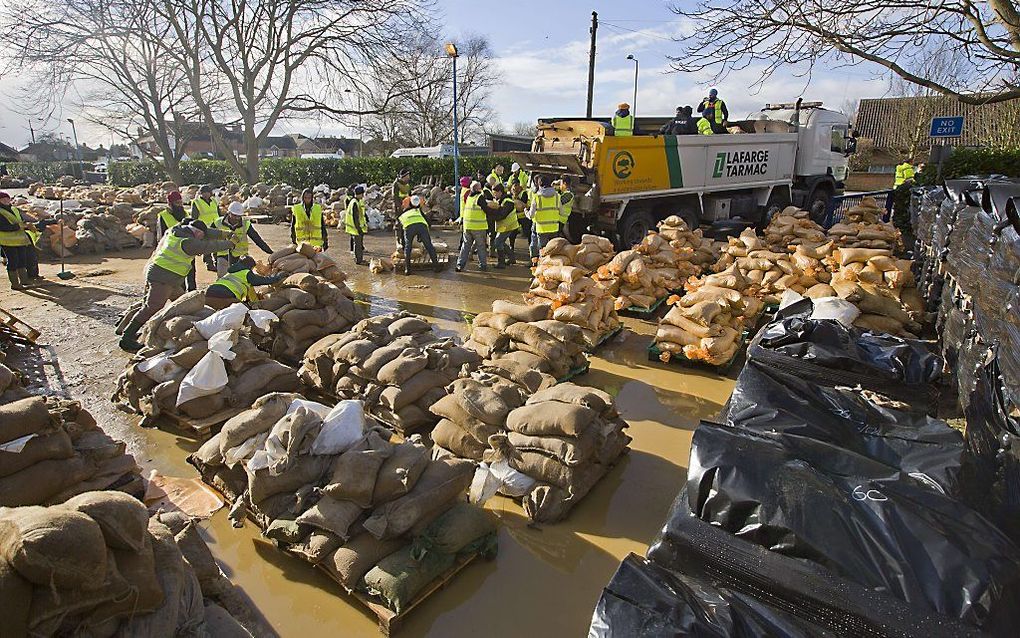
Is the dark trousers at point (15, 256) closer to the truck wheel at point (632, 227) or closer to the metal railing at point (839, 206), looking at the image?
the truck wheel at point (632, 227)

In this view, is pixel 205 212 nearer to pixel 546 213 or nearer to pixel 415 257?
pixel 415 257

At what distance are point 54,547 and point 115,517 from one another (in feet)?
0.79

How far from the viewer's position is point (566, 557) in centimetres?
316

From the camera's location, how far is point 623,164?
9.63 metres

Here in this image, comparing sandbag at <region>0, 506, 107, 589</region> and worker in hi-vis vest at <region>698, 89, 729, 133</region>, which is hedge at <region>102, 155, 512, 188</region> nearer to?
worker in hi-vis vest at <region>698, 89, 729, 133</region>

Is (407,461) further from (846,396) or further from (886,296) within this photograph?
(886,296)

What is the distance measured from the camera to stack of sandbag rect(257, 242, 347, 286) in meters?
7.09

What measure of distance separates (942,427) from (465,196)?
8.18 meters

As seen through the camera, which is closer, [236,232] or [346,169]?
[236,232]

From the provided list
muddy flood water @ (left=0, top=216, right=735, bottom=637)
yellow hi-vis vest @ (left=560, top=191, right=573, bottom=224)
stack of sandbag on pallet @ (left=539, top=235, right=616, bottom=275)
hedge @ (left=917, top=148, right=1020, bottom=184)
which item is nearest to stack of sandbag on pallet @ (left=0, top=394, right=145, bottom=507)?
muddy flood water @ (left=0, top=216, right=735, bottom=637)

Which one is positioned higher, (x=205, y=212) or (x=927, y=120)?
(x=927, y=120)

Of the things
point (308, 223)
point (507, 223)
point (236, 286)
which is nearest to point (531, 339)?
point (236, 286)

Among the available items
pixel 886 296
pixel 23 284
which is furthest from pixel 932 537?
pixel 23 284

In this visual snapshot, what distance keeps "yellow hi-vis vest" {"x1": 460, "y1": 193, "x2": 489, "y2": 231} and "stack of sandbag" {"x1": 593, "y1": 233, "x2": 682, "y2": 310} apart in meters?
2.92
